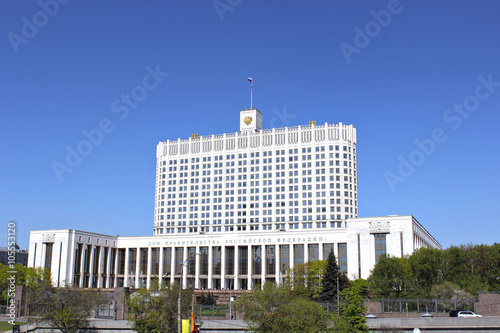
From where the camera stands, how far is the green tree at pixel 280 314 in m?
46.7

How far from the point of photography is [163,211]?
164875 millimetres

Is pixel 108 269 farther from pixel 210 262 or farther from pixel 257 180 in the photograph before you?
pixel 257 180

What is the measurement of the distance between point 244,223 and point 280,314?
4156 inches

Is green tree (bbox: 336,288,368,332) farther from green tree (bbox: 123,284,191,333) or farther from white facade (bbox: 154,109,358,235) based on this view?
white facade (bbox: 154,109,358,235)

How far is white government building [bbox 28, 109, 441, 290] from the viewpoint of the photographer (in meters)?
125

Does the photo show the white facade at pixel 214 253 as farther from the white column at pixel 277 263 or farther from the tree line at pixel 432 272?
the tree line at pixel 432 272

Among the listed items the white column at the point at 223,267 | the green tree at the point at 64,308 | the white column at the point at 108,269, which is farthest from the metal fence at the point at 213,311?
the white column at the point at 108,269

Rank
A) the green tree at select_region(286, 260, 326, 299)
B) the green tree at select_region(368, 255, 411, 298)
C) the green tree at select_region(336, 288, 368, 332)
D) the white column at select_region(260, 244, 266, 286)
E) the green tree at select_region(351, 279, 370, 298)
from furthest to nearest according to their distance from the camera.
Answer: the white column at select_region(260, 244, 266, 286) < the green tree at select_region(286, 260, 326, 299) < the green tree at select_region(351, 279, 370, 298) < the green tree at select_region(368, 255, 411, 298) < the green tree at select_region(336, 288, 368, 332)

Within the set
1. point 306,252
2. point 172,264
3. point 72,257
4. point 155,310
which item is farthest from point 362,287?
point 72,257

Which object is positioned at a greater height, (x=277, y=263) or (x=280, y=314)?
(x=277, y=263)

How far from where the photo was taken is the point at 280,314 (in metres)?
48.8

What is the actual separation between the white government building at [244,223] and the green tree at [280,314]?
64306mm

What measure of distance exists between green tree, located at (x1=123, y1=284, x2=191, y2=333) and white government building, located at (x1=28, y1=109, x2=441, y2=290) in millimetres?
65072

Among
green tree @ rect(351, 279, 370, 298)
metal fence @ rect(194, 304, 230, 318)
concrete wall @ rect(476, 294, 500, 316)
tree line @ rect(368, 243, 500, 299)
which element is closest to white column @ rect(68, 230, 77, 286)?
green tree @ rect(351, 279, 370, 298)
